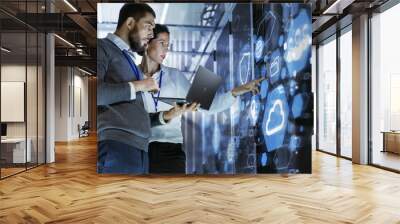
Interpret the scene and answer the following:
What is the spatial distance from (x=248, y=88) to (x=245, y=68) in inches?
14.1

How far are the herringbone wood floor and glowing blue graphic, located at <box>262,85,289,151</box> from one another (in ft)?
2.85

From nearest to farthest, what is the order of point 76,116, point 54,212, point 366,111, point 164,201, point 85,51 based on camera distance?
point 54,212 < point 164,201 < point 366,111 < point 85,51 < point 76,116

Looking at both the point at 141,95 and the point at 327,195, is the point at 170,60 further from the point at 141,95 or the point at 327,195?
the point at 327,195

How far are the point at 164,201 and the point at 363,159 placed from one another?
212 inches

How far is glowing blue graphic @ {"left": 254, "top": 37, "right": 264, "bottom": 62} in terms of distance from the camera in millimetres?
6594

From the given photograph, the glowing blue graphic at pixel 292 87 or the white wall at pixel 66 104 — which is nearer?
the glowing blue graphic at pixel 292 87

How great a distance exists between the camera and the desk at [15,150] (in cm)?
708

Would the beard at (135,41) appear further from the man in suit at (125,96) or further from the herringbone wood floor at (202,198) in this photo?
the herringbone wood floor at (202,198)

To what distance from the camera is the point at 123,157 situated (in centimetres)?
654

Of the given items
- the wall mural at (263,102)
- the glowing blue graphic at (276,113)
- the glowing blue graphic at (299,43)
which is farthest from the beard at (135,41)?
the glowing blue graphic at (299,43)

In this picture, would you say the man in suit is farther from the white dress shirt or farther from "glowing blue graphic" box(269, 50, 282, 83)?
"glowing blue graphic" box(269, 50, 282, 83)

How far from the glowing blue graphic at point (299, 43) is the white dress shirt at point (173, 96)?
122 cm

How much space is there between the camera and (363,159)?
27.3 ft

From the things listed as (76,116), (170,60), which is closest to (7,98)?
(170,60)
